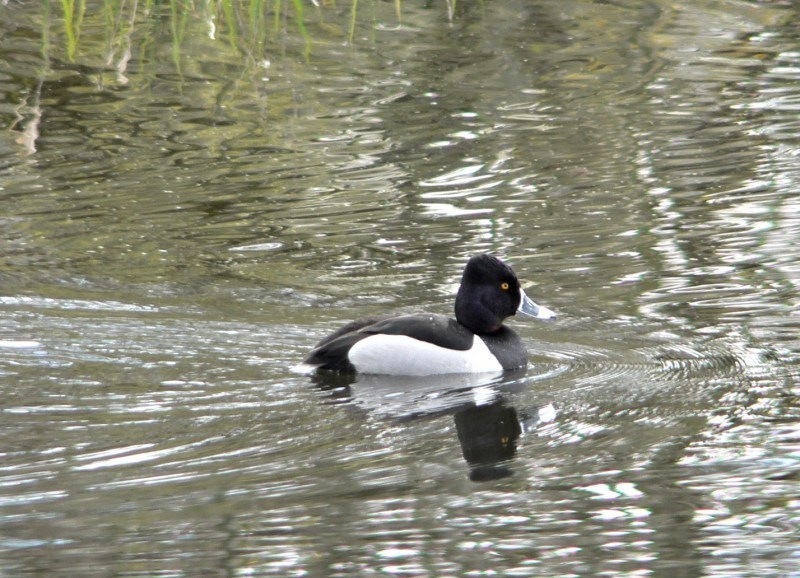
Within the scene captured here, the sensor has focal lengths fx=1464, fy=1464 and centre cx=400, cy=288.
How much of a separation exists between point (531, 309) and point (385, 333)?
38.5 inches

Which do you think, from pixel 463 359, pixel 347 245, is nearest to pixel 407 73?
pixel 347 245

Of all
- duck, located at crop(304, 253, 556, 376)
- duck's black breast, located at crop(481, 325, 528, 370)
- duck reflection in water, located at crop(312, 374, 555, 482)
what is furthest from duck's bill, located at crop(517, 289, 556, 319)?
duck reflection in water, located at crop(312, 374, 555, 482)

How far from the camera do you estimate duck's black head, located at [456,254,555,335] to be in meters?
8.61

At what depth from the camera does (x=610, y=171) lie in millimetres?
12188

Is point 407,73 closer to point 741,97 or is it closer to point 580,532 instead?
point 741,97

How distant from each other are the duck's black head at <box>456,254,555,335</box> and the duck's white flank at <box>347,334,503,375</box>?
30 cm

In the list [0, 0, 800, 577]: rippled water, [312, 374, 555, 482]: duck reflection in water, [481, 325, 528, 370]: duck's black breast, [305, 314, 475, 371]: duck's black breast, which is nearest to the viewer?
[0, 0, 800, 577]: rippled water

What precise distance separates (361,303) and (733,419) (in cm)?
309

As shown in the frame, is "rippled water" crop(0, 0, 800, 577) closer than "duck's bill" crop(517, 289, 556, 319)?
Yes

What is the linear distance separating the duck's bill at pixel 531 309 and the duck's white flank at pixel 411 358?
402 mm

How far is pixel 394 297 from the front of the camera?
9320mm

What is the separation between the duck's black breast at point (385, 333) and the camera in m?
8.08

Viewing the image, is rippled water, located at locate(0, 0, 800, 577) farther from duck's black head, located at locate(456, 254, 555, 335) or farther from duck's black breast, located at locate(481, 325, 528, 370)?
duck's black head, located at locate(456, 254, 555, 335)

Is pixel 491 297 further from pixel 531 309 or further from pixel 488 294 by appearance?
pixel 531 309
